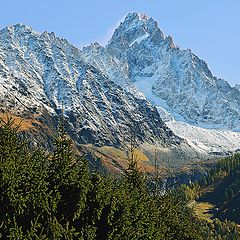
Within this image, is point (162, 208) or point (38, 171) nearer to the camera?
point (38, 171)

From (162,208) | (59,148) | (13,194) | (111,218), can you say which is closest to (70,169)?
(59,148)

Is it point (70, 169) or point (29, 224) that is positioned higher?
A: point (70, 169)

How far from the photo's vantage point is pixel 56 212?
28.6 meters

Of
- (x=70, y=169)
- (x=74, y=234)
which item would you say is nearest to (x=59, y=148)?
(x=70, y=169)

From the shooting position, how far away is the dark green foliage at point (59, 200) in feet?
82.7

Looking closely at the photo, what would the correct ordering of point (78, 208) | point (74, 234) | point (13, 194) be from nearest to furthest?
point (13, 194) → point (74, 234) → point (78, 208)

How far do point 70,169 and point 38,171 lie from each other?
3038 millimetres

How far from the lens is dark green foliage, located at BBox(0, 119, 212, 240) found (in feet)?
82.7

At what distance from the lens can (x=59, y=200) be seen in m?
29.0

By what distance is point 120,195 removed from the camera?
111ft

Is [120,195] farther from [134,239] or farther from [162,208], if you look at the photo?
[162,208]

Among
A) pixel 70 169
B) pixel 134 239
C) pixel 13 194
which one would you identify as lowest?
pixel 134 239

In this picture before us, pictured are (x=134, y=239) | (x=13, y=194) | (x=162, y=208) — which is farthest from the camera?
(x=162, y=208)

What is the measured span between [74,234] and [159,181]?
968 inches
